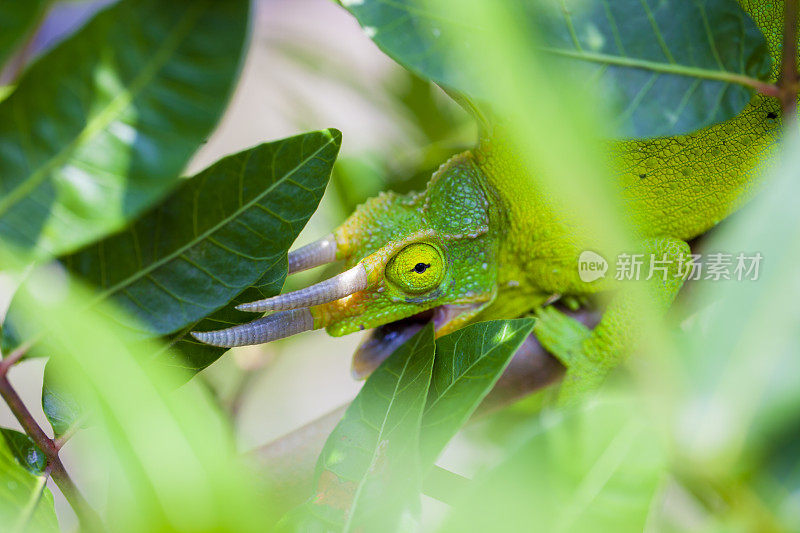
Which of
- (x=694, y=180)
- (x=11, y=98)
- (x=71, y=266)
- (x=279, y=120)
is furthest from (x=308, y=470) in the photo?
(x=279, y=120)

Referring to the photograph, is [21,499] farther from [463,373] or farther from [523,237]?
[523,237]

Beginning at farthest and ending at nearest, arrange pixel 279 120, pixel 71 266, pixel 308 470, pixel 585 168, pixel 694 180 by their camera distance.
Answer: pixel 279 120
pixel 694 180
pixel 308 470
pixel 71 266
pixel 585 168

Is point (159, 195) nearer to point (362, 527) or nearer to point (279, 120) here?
point (362, 527)

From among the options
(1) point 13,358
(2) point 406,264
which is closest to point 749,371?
(1) point 13,358

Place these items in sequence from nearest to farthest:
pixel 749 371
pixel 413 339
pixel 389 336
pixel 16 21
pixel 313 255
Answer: pixel 749 371 → pixel 16 21 → pixel 413 339 → pixel 313 255 → pixel 389 336

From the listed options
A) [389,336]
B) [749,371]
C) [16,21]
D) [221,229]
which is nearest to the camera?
[749,371]

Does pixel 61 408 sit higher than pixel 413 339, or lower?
lower

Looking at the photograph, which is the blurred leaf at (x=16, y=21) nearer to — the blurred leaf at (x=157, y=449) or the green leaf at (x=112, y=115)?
the green leaf at (x=112, y=115)
